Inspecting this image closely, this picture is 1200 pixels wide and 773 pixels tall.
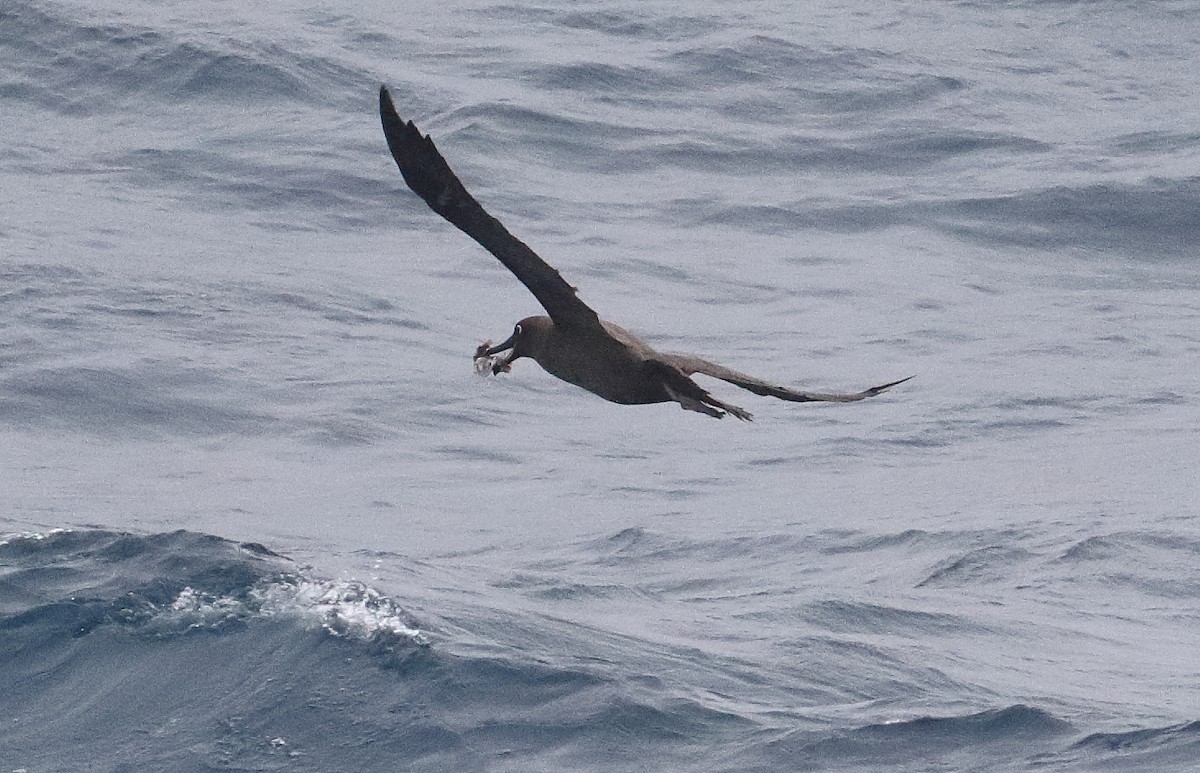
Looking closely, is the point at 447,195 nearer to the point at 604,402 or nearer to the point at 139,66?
the point at 604,402

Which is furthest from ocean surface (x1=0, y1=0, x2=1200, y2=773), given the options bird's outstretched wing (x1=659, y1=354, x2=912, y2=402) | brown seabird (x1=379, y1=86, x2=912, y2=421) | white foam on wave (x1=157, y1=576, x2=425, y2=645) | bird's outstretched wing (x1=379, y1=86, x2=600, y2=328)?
bird's outstretched wing (x1=379, y1=86, x2=600, y2=328)

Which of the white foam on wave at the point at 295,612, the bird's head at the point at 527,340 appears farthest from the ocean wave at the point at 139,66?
the bird's head at the point at 527,340

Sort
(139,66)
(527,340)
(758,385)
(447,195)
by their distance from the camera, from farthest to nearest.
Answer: (139,66) → (527,340) → (758,385) → (447,195)

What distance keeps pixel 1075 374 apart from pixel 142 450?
12.4 m

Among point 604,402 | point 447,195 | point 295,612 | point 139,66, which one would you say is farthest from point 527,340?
point 139,66

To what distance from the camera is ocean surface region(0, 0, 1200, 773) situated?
58.9 feet

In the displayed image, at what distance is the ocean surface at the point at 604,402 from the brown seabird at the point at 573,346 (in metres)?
4.71

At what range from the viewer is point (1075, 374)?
30.2 meters

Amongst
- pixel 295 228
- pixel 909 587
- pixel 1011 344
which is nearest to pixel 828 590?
pixel 909 587

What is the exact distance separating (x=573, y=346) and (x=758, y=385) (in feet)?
3.44

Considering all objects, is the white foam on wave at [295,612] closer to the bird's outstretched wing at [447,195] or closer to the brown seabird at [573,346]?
the brown seabird at [573,346]

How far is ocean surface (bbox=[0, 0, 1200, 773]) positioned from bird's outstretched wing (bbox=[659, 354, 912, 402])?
15.1ft

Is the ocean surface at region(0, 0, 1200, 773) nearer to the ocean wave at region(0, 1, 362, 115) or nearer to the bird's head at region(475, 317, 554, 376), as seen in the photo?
the ocean wave at region(0, 1, 362, 115)

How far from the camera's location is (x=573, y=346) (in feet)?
41.3
